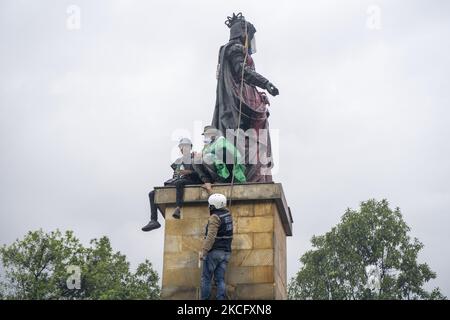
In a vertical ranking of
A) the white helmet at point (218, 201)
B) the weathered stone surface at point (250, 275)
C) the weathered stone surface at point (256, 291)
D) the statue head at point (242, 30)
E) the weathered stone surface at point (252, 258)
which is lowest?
the weathered stone surface at point (256, 291)

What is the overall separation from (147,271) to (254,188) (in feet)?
94.2

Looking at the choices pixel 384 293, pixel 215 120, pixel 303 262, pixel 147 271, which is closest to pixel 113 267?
pixel 147 271

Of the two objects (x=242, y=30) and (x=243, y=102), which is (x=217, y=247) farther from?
(x=242, y=30)

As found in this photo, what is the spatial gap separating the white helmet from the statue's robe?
177 cm

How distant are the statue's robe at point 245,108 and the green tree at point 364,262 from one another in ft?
81.2

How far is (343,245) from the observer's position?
39.9 meters

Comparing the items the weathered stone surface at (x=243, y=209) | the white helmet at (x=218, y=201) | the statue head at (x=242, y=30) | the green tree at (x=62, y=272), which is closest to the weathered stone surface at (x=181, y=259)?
the weathered stone surface at (x=243, y=209)

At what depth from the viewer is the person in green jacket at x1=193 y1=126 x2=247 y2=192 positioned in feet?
42.2

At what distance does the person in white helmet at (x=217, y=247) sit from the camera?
11391 millimetres

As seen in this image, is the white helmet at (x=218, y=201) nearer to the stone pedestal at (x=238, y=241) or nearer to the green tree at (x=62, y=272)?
the stone pedestal at (x=238, y=241)

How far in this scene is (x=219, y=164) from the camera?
1284 cm

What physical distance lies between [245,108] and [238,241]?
2972 mm

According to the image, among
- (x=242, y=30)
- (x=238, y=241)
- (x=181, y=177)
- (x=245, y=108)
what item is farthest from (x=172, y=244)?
(x=242, y=30)
